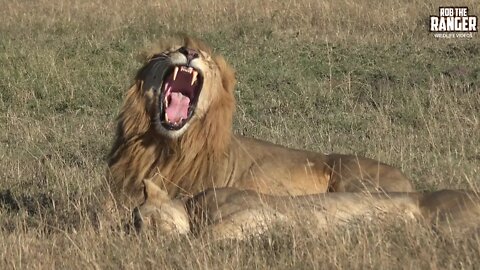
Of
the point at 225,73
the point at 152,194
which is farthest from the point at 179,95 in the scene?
the point at 152,194

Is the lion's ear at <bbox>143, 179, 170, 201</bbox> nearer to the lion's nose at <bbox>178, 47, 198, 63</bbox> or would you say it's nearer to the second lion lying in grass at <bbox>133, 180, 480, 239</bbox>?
the second lion lying in grass at <bbox>133, 180, 480, 239</bbox>

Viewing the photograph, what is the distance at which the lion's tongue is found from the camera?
5723 millimetres

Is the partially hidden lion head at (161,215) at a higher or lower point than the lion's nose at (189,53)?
lower

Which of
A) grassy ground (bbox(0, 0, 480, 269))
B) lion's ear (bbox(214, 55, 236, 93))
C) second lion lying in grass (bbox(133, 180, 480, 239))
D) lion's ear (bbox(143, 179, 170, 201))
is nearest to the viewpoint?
grassy ground (bbox(0, 0, 480, 269))

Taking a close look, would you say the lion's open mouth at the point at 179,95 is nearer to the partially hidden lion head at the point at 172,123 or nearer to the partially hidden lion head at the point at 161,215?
the partially hidden lion head at the point at 172,123

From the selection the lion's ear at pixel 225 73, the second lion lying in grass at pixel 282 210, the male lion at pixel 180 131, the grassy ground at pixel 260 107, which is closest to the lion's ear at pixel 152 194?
the second lion lying in grass at pixel 282 210

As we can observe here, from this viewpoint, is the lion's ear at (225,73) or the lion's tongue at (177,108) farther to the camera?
the lion's ear at (225,73)

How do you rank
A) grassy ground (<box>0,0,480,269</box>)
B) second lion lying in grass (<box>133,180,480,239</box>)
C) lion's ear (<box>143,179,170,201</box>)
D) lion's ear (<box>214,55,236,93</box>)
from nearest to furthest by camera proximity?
1. grassy ground (<box>0,0,480,269</box>)
2. second lion lying in grass (<box>133,180,480,239</box>)
3. lion's ear (<box>143,179,170,201</box>)
4. lion's ear (<box>214,55,236,93</box>)

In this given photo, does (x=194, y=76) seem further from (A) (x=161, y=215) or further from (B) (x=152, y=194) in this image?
(A) (x=161, y=215)

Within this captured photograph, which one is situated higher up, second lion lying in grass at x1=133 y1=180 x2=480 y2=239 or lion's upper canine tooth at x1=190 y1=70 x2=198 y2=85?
lion's upper canine tooth at x1=190 y1=70 x2=198 y2=85

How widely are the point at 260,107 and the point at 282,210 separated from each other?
5054 millimetres

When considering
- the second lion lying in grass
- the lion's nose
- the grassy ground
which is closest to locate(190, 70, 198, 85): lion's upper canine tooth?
the lion's nose

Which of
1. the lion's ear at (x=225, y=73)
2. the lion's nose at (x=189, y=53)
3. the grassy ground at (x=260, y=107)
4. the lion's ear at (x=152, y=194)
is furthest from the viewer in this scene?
the lion's ear at (x=225, y=73)

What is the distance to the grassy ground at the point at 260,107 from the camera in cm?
422
